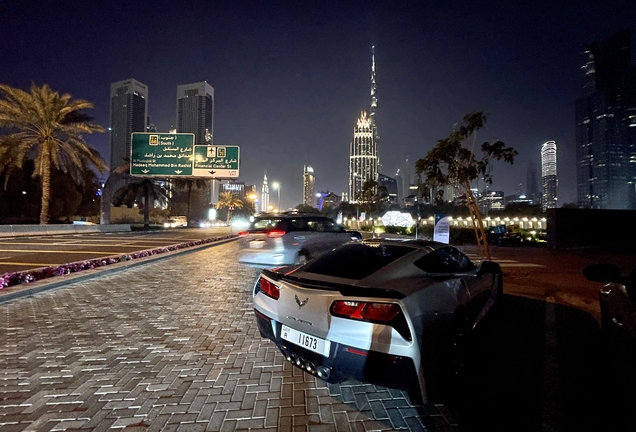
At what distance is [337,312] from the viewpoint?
3018mm

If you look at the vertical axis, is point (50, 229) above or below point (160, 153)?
below

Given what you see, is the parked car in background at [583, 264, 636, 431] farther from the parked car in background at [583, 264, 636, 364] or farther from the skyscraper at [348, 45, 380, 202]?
the skyscraper at [348, 45, 380, 202]

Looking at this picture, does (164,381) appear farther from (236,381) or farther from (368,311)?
(368,311)

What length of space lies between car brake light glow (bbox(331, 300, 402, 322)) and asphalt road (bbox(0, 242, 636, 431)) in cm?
86

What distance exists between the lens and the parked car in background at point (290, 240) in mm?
10383

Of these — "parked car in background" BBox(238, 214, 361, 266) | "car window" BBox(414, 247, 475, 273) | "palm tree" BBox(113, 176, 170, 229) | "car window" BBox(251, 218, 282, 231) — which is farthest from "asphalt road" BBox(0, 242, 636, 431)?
"palm tree" BBox(113, 176, 170, 229)

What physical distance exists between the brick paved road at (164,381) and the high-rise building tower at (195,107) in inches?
5994

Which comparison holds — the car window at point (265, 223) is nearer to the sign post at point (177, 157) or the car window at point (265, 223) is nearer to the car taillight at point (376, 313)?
the car taillight at point (376, 313)

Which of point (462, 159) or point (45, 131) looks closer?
point (462, 159)

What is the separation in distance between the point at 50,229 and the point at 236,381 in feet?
103

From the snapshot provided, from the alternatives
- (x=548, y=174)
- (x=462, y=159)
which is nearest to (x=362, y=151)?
(x=548, y=174)

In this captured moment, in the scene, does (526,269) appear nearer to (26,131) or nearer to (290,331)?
(290,331)

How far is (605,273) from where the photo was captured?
3377mm

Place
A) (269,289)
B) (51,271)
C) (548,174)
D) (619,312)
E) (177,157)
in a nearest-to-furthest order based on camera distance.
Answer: (619,312)
(269,289)
(51,271)
(177,157)
(548,174)
